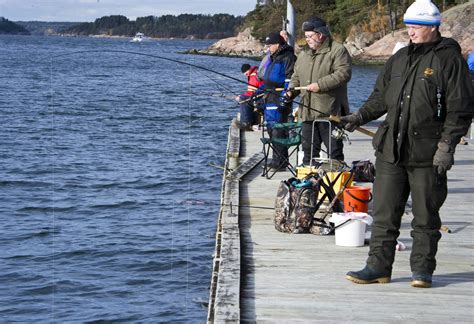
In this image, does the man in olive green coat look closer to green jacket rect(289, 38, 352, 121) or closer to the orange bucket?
green jacket rect(289, 38, 352, 121)

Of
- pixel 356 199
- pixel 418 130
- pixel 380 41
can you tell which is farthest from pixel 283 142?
pixel 380 41

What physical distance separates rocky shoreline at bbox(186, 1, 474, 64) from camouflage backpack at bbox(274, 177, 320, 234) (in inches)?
1165

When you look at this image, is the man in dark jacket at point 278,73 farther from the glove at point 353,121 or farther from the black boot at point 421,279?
the black boot at point 421,279

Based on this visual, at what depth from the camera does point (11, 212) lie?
15328 mm

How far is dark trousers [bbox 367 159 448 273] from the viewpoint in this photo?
6.74 metres

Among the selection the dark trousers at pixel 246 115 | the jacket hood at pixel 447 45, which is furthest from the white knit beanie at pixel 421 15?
the dark trousers at pixel 246 115

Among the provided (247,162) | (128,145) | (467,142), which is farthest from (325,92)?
(128,145)

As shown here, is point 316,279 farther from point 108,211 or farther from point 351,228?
point 108,211

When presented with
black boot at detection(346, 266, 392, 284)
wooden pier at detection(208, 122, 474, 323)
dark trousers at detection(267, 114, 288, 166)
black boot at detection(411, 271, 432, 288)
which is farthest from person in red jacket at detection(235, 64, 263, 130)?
black boot at detection(411, 271, 432, 288)

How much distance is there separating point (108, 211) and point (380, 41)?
6163 cm

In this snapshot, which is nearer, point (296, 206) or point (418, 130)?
point (418, 130)

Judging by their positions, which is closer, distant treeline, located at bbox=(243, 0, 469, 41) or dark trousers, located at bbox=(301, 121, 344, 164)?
dark trousers, located at bbox=(301, 121, 344, 164)

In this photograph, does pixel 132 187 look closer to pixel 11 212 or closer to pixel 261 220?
pixel 11 212

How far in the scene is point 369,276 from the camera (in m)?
7.07
